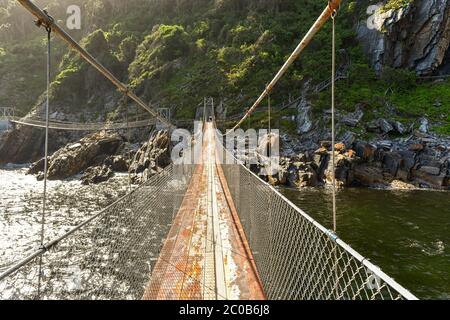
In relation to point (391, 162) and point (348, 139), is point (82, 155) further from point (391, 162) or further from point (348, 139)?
point (391, 162)

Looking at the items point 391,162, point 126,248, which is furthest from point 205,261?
point 391,162

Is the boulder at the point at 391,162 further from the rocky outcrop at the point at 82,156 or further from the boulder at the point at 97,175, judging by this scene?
the rocky outcrop at the point at 82,156

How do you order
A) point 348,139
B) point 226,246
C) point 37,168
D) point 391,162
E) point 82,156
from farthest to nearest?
point 37,168 < point 82,156 < point 348,139 < point 391,162 < point 226,246

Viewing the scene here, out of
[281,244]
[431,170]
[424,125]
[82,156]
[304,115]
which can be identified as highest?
[304,115]

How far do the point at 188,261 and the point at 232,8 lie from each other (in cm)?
3770

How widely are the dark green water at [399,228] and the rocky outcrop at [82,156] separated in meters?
15.0

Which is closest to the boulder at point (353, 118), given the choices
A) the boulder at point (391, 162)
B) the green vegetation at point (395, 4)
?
the boulder at point (391, 162)

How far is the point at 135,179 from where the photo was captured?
16469 mm

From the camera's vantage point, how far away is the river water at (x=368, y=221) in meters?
6.73

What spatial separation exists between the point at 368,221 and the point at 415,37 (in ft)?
61.0

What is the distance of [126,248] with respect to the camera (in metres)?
4.08

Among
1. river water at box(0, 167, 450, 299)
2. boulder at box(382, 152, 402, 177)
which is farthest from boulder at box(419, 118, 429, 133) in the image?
river water at box(0, 167, 450, 299)

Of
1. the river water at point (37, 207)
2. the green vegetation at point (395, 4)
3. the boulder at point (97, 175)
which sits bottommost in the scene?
the river water at point (37, 207)
